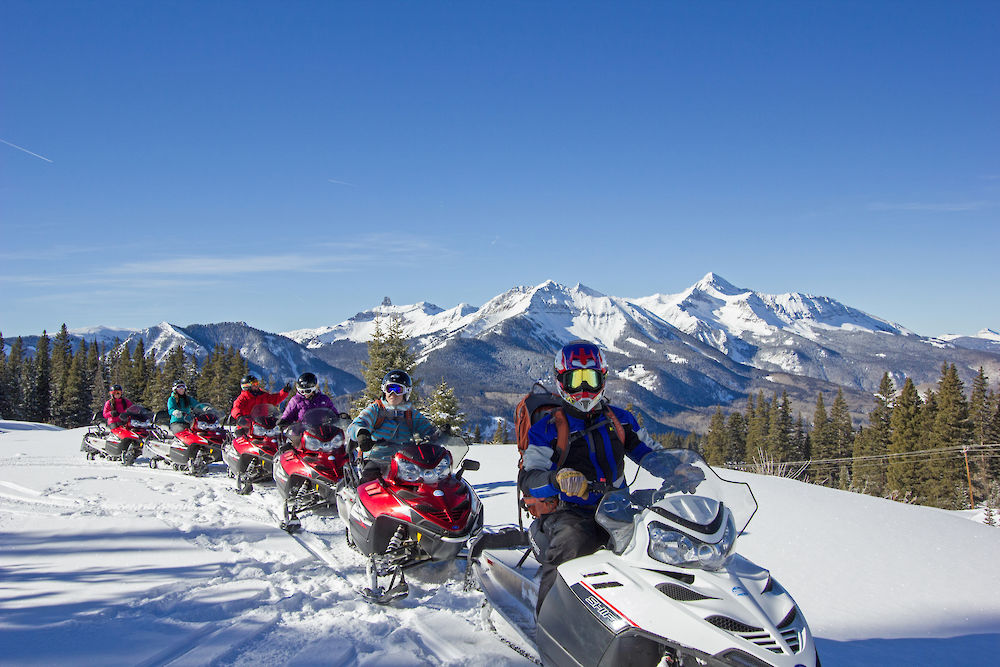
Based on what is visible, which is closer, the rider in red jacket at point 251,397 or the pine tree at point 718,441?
the rider in red jacket at point 251,397

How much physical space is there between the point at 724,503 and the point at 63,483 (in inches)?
441

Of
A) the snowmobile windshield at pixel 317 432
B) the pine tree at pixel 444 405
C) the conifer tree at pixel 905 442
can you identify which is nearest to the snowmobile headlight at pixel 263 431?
the snowmobile windshield at pixel 317 432

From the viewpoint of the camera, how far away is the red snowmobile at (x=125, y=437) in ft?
46.8

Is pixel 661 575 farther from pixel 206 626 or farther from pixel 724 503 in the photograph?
pixel 206 626

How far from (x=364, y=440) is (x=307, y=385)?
4.31 metres

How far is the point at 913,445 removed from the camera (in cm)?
3869

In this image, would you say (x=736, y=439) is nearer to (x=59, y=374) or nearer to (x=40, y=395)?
(x=40, y=395)

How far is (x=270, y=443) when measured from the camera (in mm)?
10539

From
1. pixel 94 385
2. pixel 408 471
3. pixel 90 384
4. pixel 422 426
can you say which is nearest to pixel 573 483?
pixel 408 471

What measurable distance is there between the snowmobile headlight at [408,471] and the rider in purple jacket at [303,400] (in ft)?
16.2

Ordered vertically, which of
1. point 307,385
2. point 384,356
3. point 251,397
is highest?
point 384,356

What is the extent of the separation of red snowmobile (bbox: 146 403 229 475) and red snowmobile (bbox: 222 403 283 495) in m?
1.85

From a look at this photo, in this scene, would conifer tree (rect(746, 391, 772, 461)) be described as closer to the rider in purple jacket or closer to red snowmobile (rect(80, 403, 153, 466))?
red snowmobile (rect(80, 403, 153, 466))

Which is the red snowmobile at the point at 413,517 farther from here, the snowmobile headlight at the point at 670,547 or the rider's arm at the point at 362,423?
the snowmobile headlight at the point at 670,547
